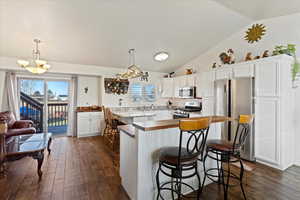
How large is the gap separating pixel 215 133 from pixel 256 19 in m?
3.26

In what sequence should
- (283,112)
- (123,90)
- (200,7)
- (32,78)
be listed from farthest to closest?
(123,90) → (32,78) → (200,7) → (283,112)

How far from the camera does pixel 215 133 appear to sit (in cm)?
248

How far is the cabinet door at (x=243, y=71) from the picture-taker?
125 inches

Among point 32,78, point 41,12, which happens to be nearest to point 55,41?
point 41,12

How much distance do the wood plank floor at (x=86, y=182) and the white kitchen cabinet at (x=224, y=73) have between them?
6.79 ft

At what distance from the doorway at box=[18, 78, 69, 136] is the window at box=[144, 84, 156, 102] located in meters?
2.99

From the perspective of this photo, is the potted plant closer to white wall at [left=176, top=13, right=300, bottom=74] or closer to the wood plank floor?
white wall at [left=176, top=13, right=300, bottom=74]

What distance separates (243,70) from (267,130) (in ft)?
4.44

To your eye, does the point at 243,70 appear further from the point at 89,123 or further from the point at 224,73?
the point at 89,123

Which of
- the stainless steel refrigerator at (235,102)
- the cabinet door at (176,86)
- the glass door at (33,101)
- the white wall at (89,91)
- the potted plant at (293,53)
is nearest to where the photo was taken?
the potted plant at (293,53)

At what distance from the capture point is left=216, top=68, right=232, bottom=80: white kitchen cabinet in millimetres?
3612

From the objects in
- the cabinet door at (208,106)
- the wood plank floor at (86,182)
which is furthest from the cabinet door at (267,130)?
the cabinet door at (208,106)

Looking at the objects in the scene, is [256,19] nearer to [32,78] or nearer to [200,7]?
[200,7]

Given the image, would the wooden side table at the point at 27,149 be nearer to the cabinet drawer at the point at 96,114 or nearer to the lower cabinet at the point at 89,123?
the lower cabinet at the point at 89,123
